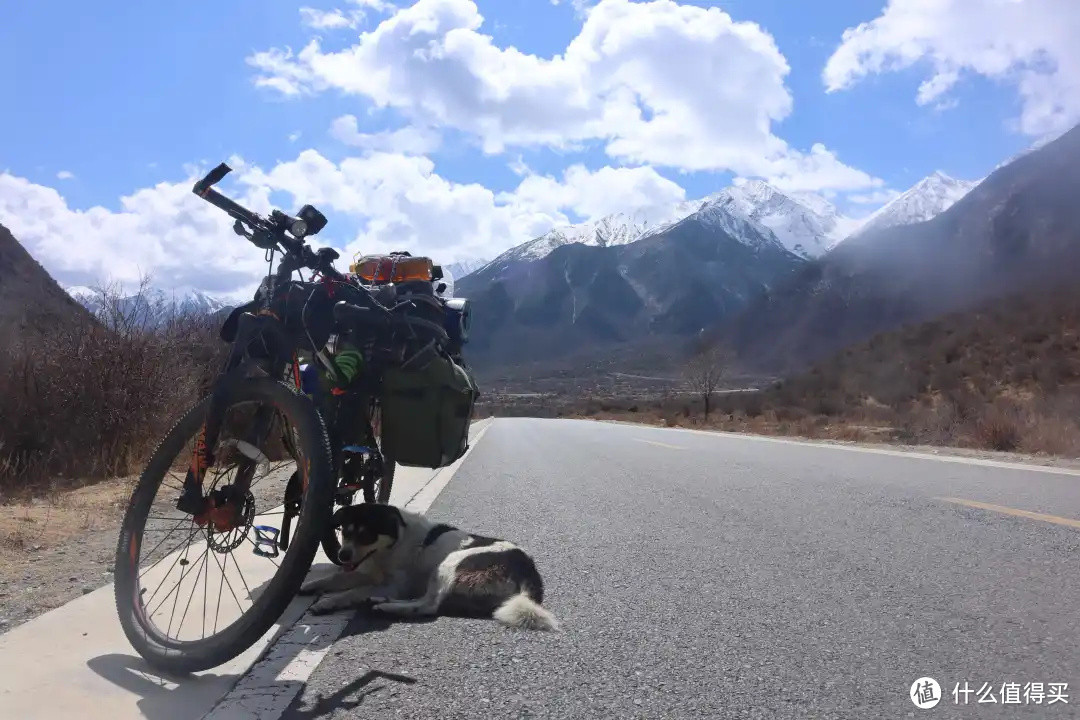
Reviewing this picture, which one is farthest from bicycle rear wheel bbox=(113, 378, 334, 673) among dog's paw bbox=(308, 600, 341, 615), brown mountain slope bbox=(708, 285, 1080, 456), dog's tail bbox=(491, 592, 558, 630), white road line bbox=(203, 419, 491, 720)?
brown mountain slope bbox=(708, 285, 1080, 456)

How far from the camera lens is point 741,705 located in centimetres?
241

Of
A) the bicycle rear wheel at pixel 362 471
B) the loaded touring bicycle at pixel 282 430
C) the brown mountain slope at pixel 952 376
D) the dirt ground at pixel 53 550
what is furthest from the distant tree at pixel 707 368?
the loaded touring bicycle at pixel 282 430

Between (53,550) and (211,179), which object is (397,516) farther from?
(53,550)

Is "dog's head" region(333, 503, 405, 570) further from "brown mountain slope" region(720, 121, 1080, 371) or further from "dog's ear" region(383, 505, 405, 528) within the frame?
"brown mountain slope" region(720, 121, 1080, 371)

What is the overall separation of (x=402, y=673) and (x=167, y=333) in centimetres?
874

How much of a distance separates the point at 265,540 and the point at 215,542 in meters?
0.20

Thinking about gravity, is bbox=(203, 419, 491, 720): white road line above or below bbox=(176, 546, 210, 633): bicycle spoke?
below

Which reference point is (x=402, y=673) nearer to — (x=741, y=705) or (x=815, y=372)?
(x=741, y=705)

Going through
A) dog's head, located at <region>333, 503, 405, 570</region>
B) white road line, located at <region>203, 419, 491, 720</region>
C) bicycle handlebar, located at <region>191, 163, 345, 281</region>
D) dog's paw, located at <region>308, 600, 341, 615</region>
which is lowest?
white road line, located at <region>203, 419, 491, 720</region>

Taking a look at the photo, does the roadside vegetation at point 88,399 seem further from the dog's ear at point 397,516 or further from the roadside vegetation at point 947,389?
the roadside vegetation at point 947,389

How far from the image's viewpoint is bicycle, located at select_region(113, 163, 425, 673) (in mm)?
2715

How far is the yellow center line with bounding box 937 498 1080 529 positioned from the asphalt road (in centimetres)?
12

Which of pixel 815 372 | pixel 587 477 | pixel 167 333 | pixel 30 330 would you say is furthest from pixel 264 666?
pixel 815 372

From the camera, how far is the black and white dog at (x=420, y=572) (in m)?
3.47
